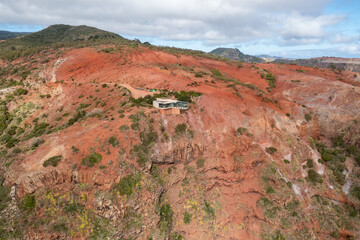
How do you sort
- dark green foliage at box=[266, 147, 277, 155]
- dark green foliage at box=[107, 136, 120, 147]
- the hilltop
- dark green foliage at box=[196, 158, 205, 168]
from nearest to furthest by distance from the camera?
1. the hilltop
2. dark green foliage at box=[107, 136, 120, 147]
3. dark green foliage at box=[196, 158, 205, 168]
4. dark green foliage at box=[266, 147, 277, 155]

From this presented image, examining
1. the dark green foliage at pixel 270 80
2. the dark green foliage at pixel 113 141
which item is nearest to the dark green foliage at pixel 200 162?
the dark green foliage at pixel 113 141

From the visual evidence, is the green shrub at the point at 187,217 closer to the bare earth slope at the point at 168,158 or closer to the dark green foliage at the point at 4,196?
the bare earth slope at the point at 168,158

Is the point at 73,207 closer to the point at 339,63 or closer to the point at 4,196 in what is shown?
the point at 4,196

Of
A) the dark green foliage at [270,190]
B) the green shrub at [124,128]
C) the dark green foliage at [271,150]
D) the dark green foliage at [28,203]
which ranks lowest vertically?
the dark green foliage at [270,190]

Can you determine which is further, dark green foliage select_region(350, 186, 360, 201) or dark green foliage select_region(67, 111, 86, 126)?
dark green foliage select_region(350, 186, 360, 201)

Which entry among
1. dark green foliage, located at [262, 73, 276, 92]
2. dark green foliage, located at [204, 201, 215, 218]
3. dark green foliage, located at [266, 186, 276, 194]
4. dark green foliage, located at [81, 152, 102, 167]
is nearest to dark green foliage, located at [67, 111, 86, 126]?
dark green foliage, located at [81, 152, 102, 167]

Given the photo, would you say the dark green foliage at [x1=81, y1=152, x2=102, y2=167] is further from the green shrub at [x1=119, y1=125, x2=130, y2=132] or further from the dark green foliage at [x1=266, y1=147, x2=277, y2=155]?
the dark green foliage at [x1=266, y1=147, x2=277, y2=155]

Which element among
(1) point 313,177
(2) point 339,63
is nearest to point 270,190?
(1) point 313,177
